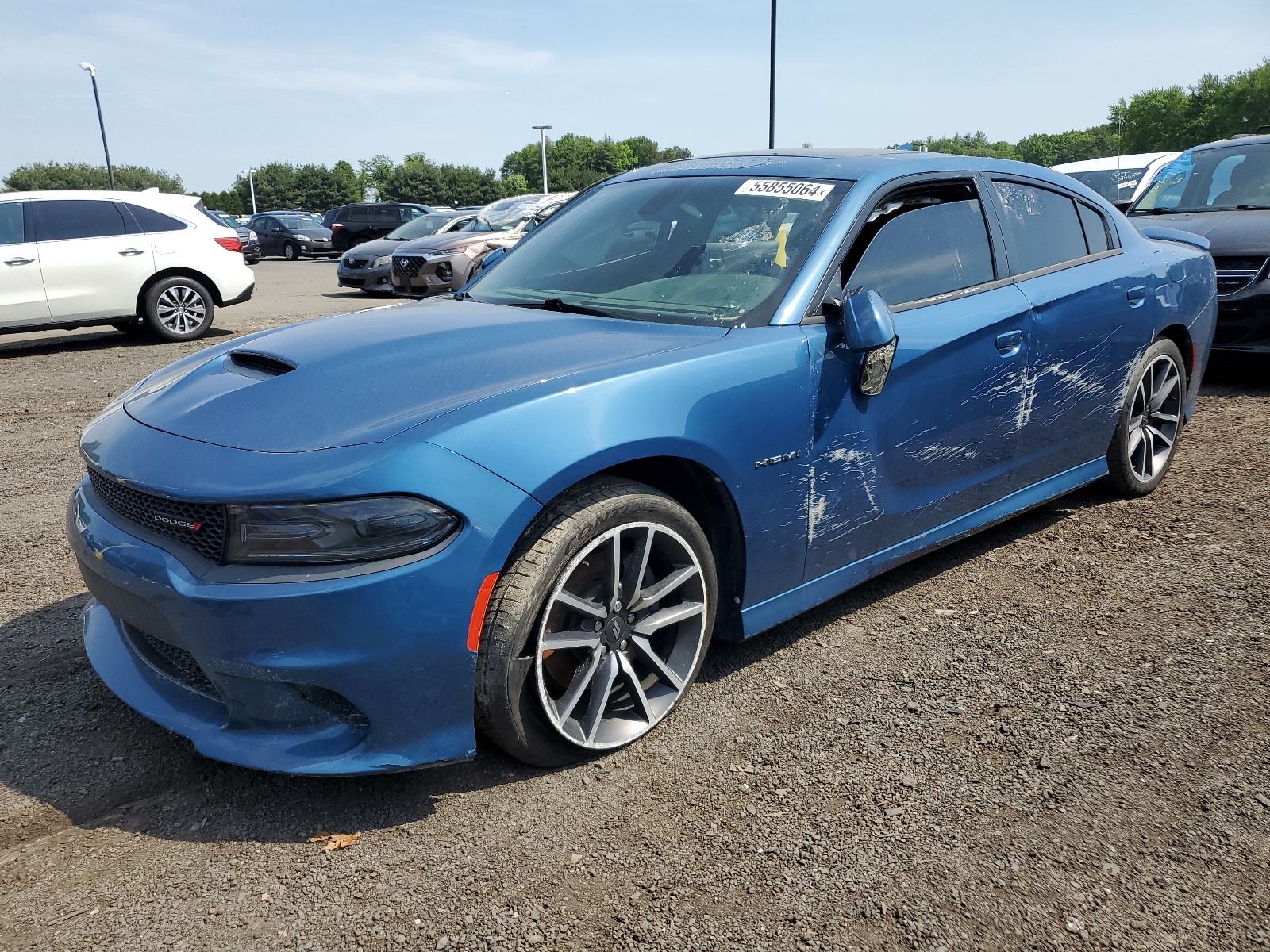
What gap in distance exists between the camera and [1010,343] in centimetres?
357

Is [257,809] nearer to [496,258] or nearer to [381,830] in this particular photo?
[381,830]

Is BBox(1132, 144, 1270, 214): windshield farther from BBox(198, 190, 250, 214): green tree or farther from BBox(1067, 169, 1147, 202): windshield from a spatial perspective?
BBox(198, 190, 250, 214): green tree

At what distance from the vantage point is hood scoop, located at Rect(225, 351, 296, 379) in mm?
2824

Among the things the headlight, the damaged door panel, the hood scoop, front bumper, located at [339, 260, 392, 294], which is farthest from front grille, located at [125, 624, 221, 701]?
front bumper, located at [339, 260, 392, 294]

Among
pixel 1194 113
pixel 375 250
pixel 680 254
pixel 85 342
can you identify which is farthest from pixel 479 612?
pixel 1194 113

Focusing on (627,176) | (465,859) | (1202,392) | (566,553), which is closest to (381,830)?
(465,859)

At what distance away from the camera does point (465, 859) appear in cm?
229

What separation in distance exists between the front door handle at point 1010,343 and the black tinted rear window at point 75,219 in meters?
9.68

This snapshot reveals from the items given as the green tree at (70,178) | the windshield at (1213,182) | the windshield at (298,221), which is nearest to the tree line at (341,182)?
the green tree at (70,178)

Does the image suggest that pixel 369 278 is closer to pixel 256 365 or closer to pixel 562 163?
pixel 256 365

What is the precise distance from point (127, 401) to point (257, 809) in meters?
1.28

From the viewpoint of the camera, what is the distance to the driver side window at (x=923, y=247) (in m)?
3.24

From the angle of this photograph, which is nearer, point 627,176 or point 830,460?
point 830,460

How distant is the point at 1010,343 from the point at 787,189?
100cm
